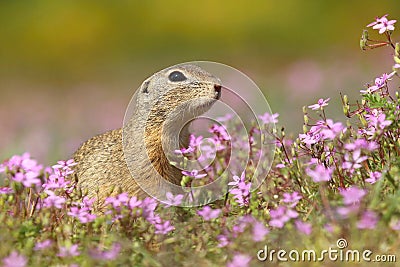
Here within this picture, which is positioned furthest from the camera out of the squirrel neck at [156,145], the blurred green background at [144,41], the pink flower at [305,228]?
the blurred green background at [144,41]

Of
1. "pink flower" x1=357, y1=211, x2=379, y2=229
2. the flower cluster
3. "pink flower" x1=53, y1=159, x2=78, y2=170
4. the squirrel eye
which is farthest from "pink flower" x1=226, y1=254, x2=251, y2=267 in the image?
the squirrel eye

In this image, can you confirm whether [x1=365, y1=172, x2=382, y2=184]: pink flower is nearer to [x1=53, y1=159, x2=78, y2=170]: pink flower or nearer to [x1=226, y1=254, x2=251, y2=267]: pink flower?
[x1=226, y1=254, x2=251, y2=267]: pink flower

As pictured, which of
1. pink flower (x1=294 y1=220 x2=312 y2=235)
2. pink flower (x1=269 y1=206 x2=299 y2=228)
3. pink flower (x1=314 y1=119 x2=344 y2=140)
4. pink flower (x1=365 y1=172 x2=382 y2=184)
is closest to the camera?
pink flower (x1=294 y1=220 x2=312 y2=235)

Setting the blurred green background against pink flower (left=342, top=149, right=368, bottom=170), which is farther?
the blurred green background

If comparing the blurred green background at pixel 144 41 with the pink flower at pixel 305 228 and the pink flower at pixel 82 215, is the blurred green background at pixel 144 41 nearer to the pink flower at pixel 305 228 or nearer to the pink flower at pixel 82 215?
the pink flower at pixel 82 215

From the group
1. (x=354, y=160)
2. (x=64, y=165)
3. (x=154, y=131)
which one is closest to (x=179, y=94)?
(x=154, y=131)

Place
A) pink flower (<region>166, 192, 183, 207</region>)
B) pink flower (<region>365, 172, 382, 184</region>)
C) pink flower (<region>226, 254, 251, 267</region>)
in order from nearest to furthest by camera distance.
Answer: pink flower (<region>226, 254, 251, 267</region>)
pink flower (<region>365, 172, 382, 184</region>)
pink flower (<region>166, 192, 183, 207</region>)

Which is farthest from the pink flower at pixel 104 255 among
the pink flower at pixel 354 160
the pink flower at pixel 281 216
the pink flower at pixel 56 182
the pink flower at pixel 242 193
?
the pink flower at pixel 354 160
